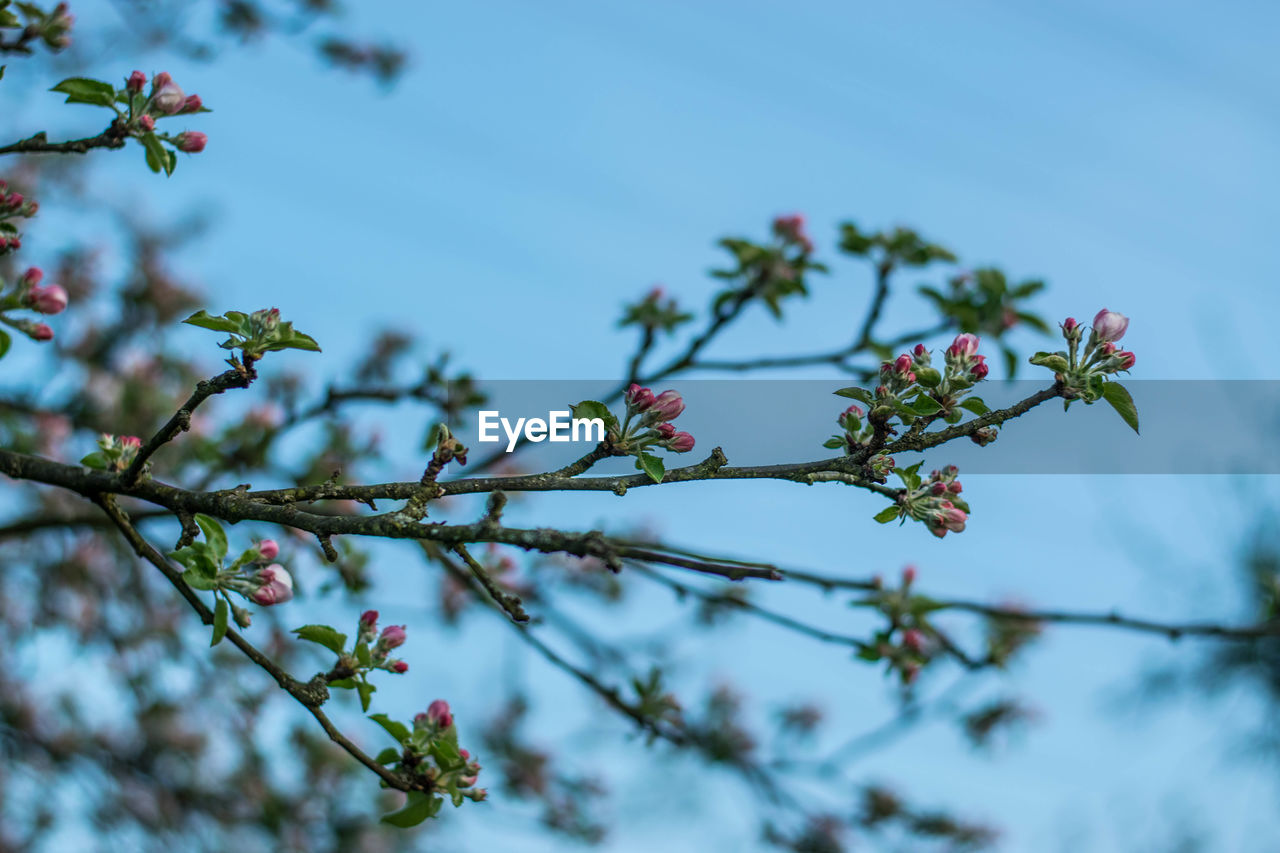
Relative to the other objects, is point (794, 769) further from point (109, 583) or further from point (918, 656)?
point (109, 583)

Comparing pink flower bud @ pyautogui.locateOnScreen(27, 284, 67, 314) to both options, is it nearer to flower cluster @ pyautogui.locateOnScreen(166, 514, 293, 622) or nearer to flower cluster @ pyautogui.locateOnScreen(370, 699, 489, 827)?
flower cluster @ pyautogui.locateOnScreen(166, 514, 293, 622)

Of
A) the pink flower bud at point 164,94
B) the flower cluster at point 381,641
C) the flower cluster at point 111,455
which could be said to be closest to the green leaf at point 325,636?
the flower cluster at point 381,641

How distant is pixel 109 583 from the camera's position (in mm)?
5551

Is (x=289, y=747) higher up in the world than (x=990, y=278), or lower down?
lower down

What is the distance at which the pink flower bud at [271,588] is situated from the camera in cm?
169

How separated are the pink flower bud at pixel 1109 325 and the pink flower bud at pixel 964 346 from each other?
208 millimetres

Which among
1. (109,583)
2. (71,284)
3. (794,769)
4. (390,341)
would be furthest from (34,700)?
(794,769)

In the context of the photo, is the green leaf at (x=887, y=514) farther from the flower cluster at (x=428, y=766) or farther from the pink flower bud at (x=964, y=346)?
the flower cluster at (x=428, y=766)

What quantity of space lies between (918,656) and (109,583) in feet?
15.3

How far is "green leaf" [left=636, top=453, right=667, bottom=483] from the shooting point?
1.57 meters

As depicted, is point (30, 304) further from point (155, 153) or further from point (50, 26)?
point (50, 26)

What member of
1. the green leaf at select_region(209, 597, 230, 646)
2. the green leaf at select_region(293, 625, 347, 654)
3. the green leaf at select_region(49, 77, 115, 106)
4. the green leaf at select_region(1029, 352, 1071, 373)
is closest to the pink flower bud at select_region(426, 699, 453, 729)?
the green leaf at select_region(293, 625, 347, 654)

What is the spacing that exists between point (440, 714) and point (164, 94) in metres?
1.46

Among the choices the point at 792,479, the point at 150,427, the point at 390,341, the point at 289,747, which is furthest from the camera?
the point at 390,341
